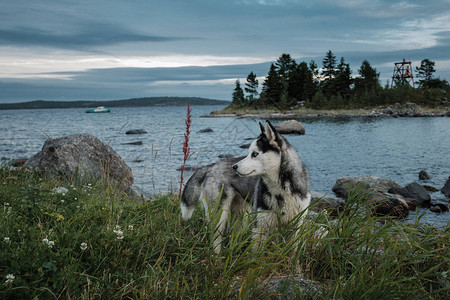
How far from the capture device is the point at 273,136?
13.3ft

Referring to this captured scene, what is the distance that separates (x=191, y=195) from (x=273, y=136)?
1.42 metres

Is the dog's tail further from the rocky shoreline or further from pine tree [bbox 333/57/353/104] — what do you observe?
pine tree [bbox 333/57/353/104]

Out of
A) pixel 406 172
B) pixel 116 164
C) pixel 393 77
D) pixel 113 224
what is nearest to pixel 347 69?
pixel 393 77

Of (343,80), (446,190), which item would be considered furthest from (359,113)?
(446,190)

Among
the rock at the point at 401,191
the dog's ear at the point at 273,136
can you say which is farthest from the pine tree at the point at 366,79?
the dog's ear at the point at 273,136

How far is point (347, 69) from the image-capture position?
3095 inches

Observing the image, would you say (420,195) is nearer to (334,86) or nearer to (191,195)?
(191,195)

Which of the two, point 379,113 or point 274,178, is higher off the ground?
point 379,113

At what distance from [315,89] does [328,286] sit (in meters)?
81.7

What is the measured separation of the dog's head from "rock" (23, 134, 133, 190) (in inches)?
186

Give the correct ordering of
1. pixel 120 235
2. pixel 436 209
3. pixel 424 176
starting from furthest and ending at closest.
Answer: pixel 424 176, pixel 436 209, pixel 120 235

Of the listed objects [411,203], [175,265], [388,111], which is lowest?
[411,203]

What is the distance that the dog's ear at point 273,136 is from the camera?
3.97m

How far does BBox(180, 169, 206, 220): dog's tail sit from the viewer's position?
454 cm
